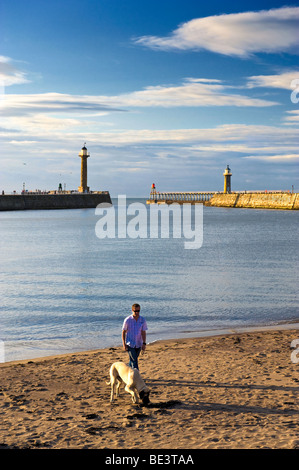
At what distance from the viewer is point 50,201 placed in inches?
4569

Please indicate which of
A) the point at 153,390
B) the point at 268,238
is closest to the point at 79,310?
the point at 153,390

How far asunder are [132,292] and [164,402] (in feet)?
43.7

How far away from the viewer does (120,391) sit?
895cm

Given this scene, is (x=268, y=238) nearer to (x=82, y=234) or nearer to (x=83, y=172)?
(x=82, y=234)

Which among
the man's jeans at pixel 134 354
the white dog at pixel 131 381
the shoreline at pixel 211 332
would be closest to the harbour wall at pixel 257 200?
the shoreline at pixel 211 332

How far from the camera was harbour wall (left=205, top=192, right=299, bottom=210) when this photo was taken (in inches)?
4754

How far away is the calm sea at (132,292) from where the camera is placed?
49.0 ft

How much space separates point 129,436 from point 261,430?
1.73 m

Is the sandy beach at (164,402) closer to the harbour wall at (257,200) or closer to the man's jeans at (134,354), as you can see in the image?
the man's jeans at (134,354)

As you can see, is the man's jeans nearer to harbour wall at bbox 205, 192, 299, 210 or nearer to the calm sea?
the calm sea

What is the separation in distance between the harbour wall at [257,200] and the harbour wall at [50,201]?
35.3m

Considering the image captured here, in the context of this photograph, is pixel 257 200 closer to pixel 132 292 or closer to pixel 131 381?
pixel 132 292

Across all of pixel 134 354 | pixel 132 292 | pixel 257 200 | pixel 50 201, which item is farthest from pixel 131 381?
pixel 257 200

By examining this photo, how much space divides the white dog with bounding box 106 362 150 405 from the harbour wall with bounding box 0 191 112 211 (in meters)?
101
